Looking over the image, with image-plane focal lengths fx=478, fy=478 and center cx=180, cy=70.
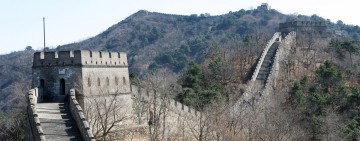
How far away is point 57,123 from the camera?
18844 mm

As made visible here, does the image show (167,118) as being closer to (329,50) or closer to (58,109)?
(58,109)

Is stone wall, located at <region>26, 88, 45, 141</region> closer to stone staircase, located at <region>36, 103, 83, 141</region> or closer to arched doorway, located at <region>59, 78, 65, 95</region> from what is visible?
stone staircase, located at <region>36, 103, 83, 141</region>

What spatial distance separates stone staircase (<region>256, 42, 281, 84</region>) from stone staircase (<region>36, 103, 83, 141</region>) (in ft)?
83.5

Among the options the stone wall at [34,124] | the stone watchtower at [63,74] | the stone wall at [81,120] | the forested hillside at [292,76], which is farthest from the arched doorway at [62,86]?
the forested hillside at [292,76]

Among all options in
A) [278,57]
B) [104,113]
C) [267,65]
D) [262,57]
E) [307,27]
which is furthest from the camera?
[307,27]

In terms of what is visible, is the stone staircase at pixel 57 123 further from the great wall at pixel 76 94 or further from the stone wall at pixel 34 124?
the stone wall at pixel 34 124

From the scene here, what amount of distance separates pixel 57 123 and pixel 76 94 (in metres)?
4.25

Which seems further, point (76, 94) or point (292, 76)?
point (292, 76)

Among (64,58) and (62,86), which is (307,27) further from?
(62,86)

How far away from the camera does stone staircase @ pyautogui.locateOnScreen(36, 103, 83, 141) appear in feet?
57.8

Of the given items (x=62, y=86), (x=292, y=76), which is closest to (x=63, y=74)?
(x=62, y=86)

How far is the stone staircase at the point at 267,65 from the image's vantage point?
145 feet

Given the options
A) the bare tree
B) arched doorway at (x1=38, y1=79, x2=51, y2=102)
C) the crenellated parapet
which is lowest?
the bare tree

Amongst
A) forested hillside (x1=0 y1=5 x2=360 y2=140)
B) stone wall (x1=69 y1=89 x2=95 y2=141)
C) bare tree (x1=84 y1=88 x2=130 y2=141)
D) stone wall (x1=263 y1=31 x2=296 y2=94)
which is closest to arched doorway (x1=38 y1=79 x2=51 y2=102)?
bare tree (x1=84 y1=88 x2=130 y2=141)
